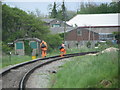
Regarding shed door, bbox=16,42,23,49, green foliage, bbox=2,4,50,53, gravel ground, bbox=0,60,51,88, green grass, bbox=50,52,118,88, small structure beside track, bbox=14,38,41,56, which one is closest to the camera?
green grass, bbox=50,52,118,88

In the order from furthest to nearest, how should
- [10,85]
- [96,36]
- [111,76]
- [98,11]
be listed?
[96,36]
[98,11]
[10,85]
[111,76]

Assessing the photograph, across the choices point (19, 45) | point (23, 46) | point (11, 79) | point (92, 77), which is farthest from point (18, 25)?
point (92, 77)

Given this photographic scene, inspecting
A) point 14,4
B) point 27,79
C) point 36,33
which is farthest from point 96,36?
point 27,79

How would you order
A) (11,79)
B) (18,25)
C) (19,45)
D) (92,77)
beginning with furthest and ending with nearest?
(18,25), (19,45), (11,79), (92,77)

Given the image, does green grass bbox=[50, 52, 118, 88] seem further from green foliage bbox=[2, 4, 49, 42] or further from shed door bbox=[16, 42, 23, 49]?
green foliage bbox=[2, 4, 49, 42]

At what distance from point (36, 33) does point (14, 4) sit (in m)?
6.00

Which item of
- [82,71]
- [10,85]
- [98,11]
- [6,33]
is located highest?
[98,11]

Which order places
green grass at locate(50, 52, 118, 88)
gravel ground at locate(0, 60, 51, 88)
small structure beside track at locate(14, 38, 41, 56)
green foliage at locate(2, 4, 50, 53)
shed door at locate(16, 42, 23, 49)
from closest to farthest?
green grass at locate(50, 52, 118, 88) → gravel ground at locate(0, 60, 51, 88) → small structure beside track at locate(14, 38, 41, 56) → shed door at locate(16, 42, 23, 49) → green foliage at locate(2, 4, 50, 53)

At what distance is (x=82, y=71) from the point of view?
335 inches

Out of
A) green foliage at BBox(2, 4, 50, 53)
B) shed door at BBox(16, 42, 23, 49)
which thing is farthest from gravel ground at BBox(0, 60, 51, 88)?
green foliage at BBox(2, 4, 50, 53)

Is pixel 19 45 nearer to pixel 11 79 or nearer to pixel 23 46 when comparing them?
pixel 23 46

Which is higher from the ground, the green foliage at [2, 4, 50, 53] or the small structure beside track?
the green foliage at [2, 4, 50, 53]

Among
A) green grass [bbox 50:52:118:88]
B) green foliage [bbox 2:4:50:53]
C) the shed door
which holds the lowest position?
green grass [bbox 50:52:118:88]

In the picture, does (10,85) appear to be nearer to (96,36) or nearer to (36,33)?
(36,33)
